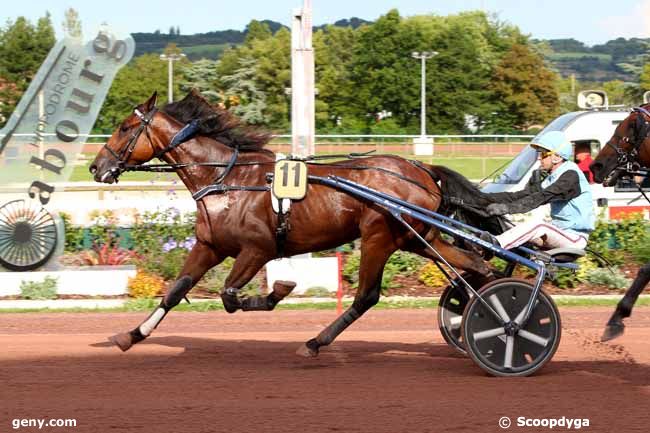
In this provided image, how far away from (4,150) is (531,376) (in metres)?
7.77

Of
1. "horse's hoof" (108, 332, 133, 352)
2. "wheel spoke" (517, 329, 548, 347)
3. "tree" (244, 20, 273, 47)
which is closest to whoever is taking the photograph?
"wheel spoke" (517, 329, 548, 347)

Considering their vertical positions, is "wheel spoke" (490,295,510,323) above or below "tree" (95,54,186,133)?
below

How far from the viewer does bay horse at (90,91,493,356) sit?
24.4ft

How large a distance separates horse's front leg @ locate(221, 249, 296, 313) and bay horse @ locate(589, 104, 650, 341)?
2326 mm

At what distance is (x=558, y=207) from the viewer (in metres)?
7.14

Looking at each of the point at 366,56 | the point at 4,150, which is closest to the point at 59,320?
the point at 4,150

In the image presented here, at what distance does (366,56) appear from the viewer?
5556 centimetres

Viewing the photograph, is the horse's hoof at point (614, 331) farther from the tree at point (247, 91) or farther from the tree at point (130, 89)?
the tree at point (247, 91)

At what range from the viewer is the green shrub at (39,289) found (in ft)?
37.8

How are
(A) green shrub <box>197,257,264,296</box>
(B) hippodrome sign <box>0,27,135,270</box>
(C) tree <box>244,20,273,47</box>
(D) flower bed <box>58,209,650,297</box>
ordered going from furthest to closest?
(C) tree <box>244,20,273,47</box> < (B) hippodrome sign <box>0,27,135,270</box> < (D) flower bed <box>58,209,650,297</box> < (A) green shrub <box>197,257,264,296</box>

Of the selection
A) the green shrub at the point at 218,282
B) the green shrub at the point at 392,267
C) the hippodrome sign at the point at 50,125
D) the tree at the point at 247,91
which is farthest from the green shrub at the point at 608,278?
the tree at the point at 247,91

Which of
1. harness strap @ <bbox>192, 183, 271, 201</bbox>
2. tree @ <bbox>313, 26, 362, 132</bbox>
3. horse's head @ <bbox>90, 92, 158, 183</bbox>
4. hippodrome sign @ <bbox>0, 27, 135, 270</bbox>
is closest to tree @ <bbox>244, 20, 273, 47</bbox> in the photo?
tree @ <bbox>313, 26, 362, 132</bbox>

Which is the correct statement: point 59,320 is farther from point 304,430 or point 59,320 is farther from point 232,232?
point 304,430

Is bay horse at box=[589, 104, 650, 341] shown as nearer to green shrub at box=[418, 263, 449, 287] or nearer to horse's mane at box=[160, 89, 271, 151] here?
horse's mane at box=[160, 89, 271, 151]
